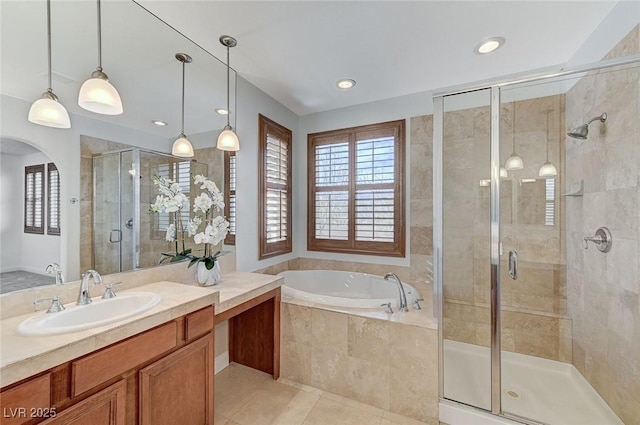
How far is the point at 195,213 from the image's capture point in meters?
2.05

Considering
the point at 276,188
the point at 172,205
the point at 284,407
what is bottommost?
the point at 284,407

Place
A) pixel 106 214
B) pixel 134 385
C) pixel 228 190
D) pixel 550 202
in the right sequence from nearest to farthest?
1. pixel 134 385
2. pixel 106 214
3. pixel 550 202
4. pixel 228 190

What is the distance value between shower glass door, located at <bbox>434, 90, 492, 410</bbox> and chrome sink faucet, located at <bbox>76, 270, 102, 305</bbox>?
2.14m

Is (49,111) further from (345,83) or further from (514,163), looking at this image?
(514,163)

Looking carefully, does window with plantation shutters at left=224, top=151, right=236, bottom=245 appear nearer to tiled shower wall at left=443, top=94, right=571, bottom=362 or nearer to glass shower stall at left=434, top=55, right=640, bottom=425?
glass shower stall at left=434, top=55, right=640, bottom=425

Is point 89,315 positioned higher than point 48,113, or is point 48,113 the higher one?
point 48,113

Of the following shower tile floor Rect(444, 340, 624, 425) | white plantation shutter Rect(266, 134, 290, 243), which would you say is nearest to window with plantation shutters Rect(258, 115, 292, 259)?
white plantation shutter Rect(266, 134, 290, 243)

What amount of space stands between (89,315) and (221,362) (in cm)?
135

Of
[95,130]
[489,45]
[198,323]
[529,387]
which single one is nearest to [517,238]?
[529,387]

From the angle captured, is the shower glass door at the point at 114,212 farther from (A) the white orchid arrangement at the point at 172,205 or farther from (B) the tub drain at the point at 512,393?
(B) the tub drain at the point at 512,393

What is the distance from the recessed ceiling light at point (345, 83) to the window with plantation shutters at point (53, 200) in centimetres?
221

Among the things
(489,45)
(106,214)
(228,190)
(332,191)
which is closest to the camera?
Result: (106,214)

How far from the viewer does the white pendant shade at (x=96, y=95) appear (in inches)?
51.1

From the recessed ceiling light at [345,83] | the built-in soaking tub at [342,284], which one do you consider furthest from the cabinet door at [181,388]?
the recessed ceiling light at [345,83]
